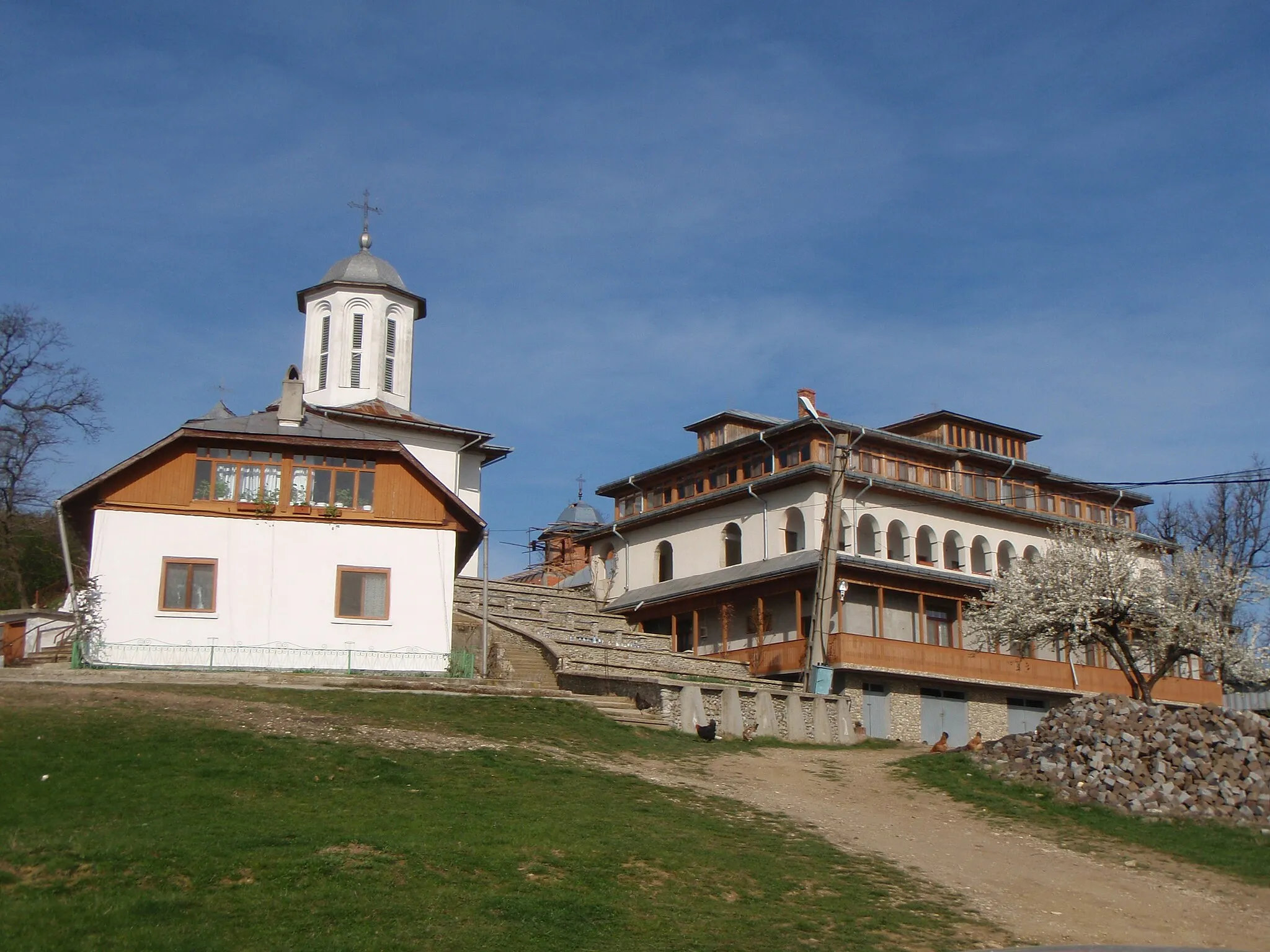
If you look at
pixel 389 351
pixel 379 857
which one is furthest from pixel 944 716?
pixel 379 857

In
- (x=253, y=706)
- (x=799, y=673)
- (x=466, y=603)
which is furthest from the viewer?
(x=466, y=603)

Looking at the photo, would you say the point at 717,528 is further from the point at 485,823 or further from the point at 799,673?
the point at 485,823

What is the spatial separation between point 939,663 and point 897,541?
23.8 ft

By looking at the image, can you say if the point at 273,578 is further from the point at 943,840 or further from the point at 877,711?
the point at 877,711

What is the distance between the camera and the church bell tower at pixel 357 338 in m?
48.8

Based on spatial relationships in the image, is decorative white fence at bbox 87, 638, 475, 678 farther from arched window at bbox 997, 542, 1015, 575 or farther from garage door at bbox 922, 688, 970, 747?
arched window at bbox 997, 542, 1015, 575

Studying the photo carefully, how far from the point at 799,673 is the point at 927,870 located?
21.4m

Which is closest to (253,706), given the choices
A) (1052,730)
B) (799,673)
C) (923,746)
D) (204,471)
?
(204,471)

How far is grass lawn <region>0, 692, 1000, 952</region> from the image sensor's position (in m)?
12.9

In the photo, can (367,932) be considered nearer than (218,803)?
Yes

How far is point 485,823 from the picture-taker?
17125 mm

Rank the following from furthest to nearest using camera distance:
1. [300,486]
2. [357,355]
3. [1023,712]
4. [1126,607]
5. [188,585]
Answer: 1. [357,355]
2. [1023,712]
3. [1126,607]
4. [300,486]
5. [188,585]

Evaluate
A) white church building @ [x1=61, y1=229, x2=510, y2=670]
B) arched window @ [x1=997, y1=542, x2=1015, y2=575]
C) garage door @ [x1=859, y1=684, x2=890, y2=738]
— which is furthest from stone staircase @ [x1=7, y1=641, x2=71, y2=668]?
arched window @ [x1=997, y1=542, x2=1015, y2=575]

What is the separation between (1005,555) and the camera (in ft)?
161
